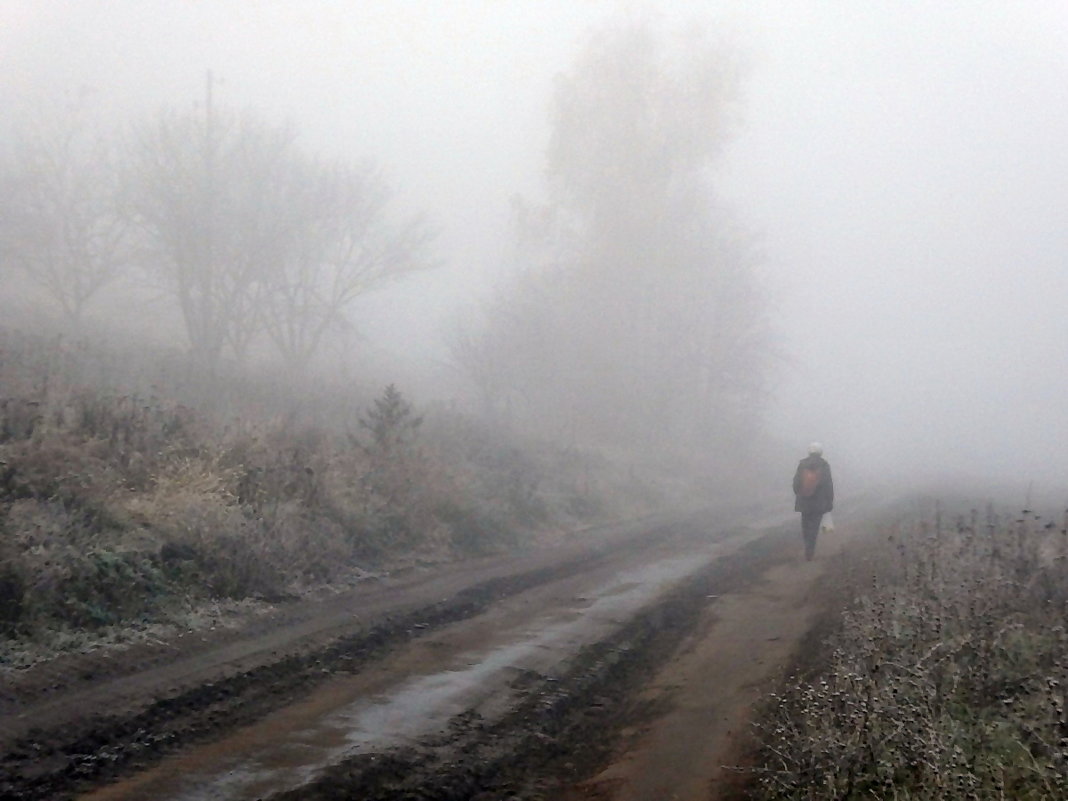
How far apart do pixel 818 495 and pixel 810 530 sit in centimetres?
64

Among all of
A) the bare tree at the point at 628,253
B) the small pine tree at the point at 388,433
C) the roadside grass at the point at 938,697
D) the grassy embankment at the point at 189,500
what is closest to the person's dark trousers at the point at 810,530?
the grassy embankment at the point at 189,500

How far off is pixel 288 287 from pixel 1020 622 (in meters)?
29.6

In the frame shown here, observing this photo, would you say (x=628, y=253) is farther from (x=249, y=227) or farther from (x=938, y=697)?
(x=938, y=697)

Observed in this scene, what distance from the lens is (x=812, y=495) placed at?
16.9m

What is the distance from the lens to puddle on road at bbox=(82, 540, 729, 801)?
532 centimetres

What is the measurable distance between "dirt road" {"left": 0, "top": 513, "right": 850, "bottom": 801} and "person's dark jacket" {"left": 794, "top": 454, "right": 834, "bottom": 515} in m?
5.12

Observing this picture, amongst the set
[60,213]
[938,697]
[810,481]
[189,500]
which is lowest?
[938,697]

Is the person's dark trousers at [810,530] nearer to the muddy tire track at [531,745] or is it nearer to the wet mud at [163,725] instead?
the muddy tire track at [531,745]

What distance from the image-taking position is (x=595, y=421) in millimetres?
38656

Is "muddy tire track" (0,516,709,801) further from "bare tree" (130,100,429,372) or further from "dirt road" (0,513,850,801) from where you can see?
"bare tree" (130,100,429,372)

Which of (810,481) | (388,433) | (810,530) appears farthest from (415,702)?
(810,481)

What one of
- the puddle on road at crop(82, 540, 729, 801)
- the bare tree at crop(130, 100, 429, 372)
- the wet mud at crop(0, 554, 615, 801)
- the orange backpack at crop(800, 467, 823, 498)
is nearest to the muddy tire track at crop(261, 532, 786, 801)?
the puddle on road at crop(82, 540, 729, 801)

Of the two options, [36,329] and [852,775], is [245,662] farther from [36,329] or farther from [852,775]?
[36,329]

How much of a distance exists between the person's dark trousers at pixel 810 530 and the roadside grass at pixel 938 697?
532 cm
